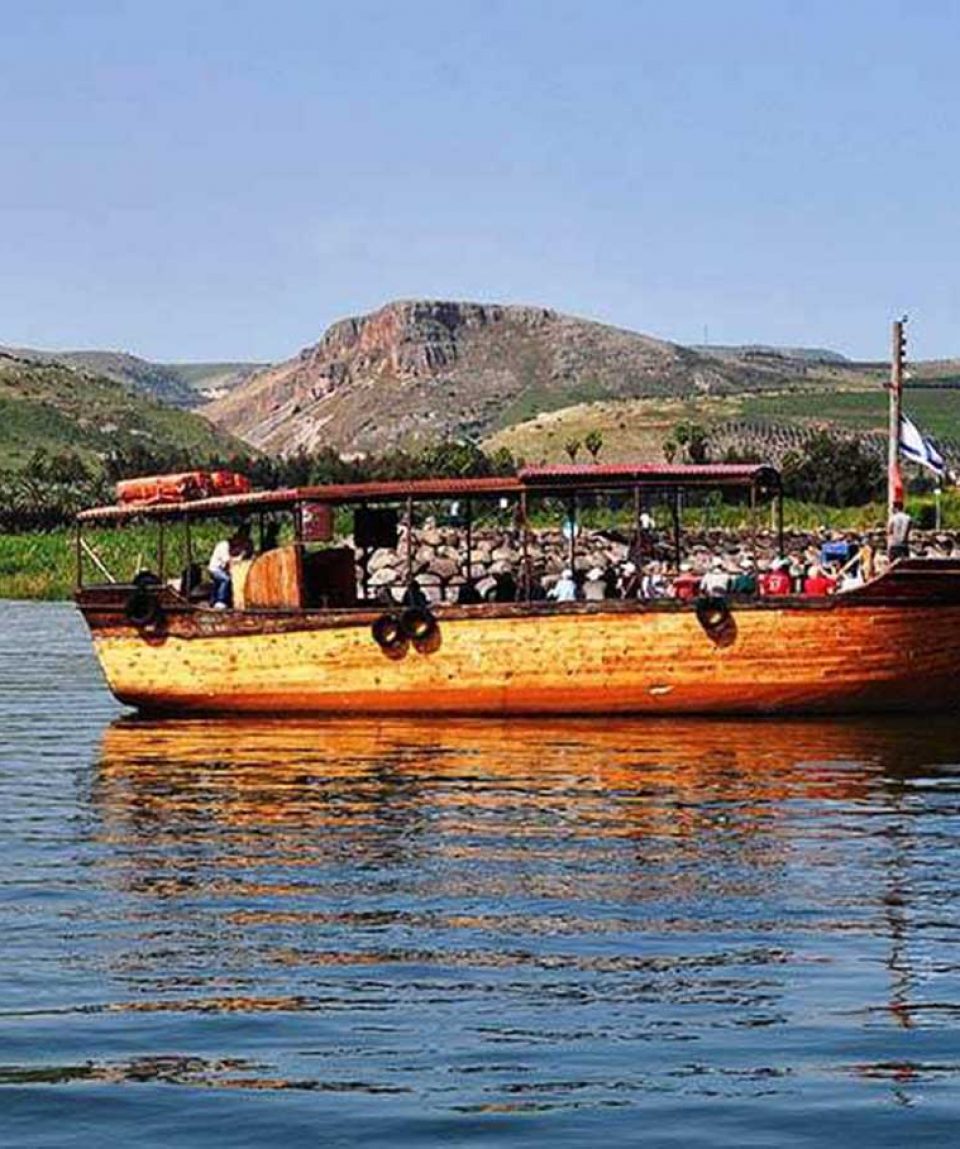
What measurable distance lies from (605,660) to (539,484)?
6.64 ft

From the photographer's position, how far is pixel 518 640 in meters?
27.3

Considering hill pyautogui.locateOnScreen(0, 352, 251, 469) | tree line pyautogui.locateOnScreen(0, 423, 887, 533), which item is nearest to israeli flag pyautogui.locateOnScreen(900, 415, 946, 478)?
tree line pyautogui.locateOnScreen(0, 423, 887, 533)

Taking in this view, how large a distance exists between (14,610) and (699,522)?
932 inches

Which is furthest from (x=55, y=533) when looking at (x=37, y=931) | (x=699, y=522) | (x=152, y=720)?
(x=37, y=931)

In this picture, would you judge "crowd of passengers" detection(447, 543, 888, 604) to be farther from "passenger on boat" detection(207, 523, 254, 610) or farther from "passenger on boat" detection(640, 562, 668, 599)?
"passenger on boat" detection(207, 523, 254, 610)

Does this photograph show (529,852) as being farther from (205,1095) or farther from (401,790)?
(205,1095)

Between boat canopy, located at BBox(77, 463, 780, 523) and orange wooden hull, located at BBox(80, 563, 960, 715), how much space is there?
1369 mm

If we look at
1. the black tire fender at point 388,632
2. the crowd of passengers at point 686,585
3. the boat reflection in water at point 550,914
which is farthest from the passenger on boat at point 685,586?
the boat reflection in water at point 550,914

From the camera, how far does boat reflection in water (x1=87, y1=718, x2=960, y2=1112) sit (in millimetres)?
11234

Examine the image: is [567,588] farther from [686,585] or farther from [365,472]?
[365,472]

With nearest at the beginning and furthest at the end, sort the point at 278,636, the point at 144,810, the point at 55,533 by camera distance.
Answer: the point at 144,810 < the point at 278,636 < the point at 55,533

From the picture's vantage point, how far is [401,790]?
21.3m

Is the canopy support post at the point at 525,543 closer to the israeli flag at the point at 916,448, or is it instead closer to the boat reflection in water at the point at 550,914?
the boat reflection in water at the point at 550,914

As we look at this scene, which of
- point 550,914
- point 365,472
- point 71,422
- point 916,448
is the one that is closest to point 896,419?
point 916,448
